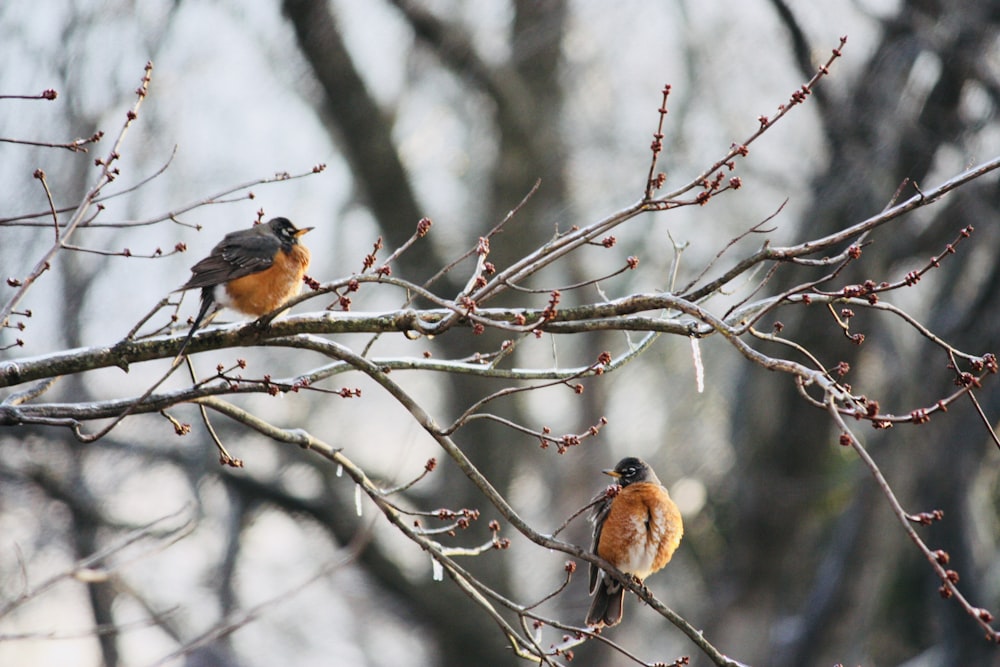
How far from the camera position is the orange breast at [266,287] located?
13.5 ft

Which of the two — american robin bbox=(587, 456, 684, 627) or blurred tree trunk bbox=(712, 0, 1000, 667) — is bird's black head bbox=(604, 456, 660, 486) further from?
blurred tree trunk bbox=(712, 0, 1000, 667)

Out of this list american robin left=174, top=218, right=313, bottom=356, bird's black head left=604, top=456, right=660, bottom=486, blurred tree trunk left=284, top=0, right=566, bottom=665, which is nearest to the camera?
american robin left=174, top=218, right=313, bottom=356

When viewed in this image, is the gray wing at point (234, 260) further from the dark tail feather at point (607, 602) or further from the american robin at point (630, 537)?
the dark tail feather at point (607, 602)

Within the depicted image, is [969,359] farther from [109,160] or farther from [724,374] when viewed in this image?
[724,374]

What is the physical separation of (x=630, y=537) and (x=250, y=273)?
6.70 ft

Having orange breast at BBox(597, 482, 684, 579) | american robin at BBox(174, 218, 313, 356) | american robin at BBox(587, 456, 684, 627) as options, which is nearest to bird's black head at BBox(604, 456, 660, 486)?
american robin at BBox(587, 456, 684, 627)

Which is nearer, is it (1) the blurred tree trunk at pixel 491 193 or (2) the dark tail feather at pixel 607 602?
(2) the dark tail feather at pixel 607 602

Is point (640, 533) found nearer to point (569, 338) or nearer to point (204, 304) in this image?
point (204, 304)

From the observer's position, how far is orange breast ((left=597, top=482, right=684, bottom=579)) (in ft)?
15.8

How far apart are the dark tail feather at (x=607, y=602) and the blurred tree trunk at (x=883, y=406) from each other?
Result: 168 inches

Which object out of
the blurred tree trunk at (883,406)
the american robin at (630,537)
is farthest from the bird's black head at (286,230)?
the blurred tree trunk at (883,406)

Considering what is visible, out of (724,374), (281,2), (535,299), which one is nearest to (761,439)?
(535,299)

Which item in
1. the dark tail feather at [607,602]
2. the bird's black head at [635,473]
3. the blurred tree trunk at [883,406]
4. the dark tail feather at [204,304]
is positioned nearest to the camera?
the dark tail feather at [204,304]

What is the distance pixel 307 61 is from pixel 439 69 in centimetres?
186
